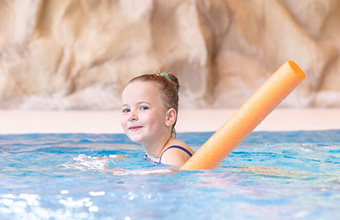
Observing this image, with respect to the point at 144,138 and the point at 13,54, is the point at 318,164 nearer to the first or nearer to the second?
the point at 144,138

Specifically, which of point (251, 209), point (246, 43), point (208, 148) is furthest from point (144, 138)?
point (246, 43)

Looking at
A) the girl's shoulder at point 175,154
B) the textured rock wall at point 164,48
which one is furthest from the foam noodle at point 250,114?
the textured rock wall at point 164,48

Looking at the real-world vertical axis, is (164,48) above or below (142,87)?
above

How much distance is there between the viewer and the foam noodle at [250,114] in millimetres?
2135

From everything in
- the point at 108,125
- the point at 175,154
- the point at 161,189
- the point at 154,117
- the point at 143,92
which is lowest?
the point at 161,189

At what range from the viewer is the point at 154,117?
2676 mm

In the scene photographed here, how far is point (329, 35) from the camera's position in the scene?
1037 centimetres

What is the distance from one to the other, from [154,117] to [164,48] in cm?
725

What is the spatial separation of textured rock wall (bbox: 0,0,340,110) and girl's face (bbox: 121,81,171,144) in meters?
6.85

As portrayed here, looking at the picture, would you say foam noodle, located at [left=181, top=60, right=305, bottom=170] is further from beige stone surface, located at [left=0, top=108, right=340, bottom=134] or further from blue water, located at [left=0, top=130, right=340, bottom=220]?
beige stone surface, located at [left=0, top=108, right=340, bottom=134]

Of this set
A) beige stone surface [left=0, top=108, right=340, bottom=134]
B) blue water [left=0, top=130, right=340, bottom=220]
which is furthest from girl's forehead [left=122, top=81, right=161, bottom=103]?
beige stone surface [left=0, top=108, right=340, bottom=134]

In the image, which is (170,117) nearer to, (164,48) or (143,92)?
(143,92)

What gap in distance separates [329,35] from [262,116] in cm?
874

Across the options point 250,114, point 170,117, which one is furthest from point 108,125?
point 250,114
